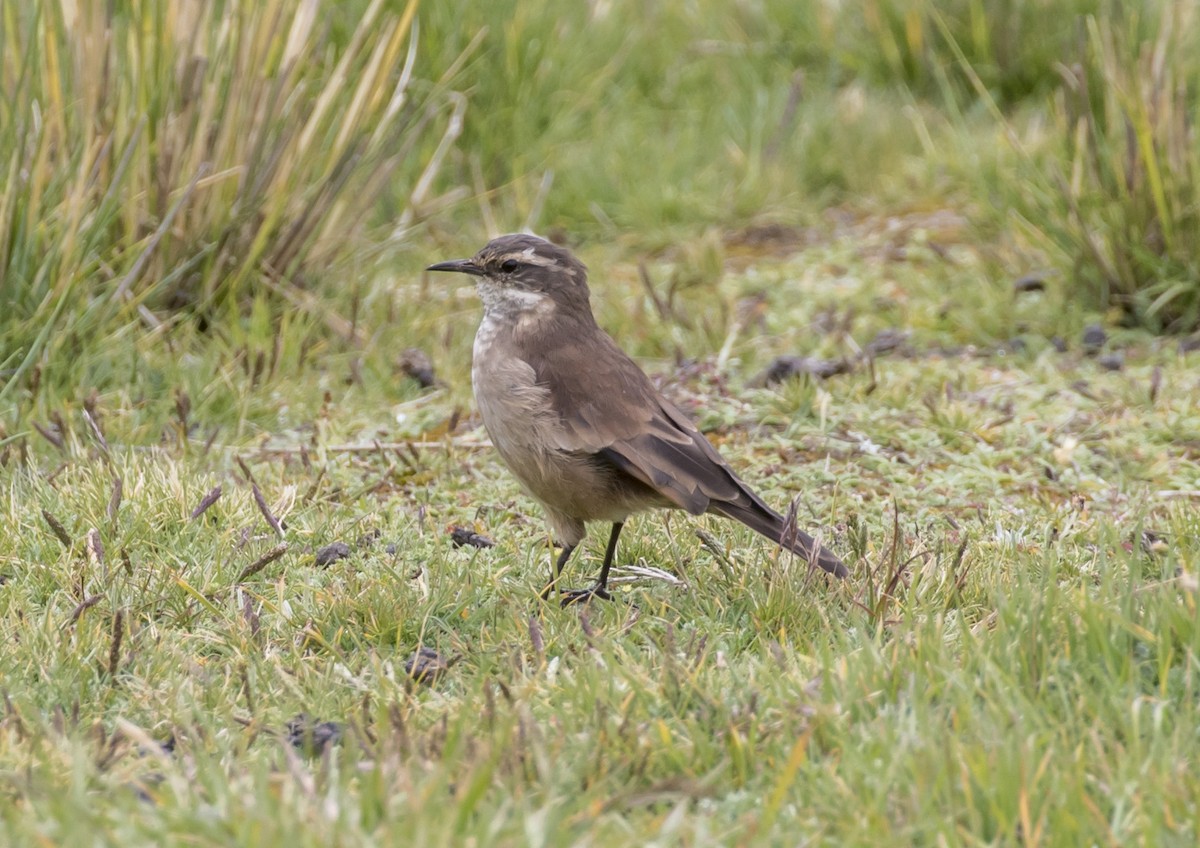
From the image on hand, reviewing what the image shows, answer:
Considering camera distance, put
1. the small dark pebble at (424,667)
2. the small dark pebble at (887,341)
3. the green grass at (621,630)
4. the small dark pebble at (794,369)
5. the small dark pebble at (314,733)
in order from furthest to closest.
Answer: the small dark pebble at (887,341) < the small dark pebble at (794,369) < the small dark pebble at (424,667) < the small dark pebble at (314,733) < the green grass at (621,630)

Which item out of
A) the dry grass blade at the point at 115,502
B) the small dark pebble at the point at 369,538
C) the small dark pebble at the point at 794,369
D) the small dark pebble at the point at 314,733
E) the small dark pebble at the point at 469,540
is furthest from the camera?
the small dark pebble at the point at 794,369

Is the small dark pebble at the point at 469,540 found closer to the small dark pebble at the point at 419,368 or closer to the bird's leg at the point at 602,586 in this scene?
the bird's leg at the point at 602,586

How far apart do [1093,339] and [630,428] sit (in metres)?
3.14

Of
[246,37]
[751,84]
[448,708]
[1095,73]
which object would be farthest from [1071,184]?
[448,708]

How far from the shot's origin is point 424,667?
151 inches

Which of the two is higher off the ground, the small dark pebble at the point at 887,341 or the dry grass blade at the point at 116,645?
the dry grass blade at the point at 116,645

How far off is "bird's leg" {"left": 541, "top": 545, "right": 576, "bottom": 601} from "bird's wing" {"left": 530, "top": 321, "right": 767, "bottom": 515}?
326mm

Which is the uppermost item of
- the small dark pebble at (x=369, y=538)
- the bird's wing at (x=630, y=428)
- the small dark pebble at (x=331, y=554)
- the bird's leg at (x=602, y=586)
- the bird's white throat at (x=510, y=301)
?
the bird's white throat at (x=510, y=301)

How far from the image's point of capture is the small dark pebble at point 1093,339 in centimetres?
690

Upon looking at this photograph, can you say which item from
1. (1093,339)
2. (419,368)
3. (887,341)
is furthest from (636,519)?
(1093,339)

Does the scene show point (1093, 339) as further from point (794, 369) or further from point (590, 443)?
point (590, 443)

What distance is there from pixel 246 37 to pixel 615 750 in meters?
4.39

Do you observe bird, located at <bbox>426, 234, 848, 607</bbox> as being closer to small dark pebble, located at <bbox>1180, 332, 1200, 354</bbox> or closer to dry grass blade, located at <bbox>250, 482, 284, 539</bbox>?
dry grass blade, located at <bbox>250, 482, 284, 539</bbox>

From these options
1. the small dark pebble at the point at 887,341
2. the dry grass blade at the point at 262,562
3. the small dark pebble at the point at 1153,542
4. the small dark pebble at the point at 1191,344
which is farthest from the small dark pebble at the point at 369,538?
the small dark pebble at the point at 1191,344
